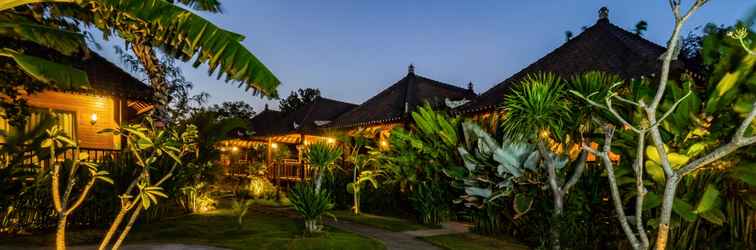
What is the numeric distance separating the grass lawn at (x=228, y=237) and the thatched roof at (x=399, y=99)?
7.76m

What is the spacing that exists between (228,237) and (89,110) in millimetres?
8233

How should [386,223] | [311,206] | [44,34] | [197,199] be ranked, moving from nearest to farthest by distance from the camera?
[44,34], [311,206], [386,223], [197,199]

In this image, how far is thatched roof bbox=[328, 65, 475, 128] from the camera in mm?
16828

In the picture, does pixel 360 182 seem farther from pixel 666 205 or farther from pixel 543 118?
pixel 666 205

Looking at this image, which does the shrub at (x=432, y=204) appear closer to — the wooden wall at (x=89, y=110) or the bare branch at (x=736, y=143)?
the bare branch at (x=736, y=143)

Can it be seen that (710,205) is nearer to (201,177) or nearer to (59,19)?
(59,19)

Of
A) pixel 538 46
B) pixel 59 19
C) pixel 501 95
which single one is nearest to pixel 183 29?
pixel 59 19

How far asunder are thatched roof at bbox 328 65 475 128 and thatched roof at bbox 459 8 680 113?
4182 mm

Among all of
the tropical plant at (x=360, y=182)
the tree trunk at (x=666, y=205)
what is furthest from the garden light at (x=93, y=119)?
the tree trunk at (x=666, y=205)

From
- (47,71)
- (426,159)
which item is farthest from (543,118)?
(47,71)

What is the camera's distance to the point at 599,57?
457 inches

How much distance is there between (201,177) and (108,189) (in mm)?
2512

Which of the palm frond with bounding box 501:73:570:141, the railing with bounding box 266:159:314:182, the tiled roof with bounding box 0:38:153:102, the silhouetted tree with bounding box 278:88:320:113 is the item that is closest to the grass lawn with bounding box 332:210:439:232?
the palm frond with bounding box 501:73:570:141

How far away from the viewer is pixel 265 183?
14.9 meters
